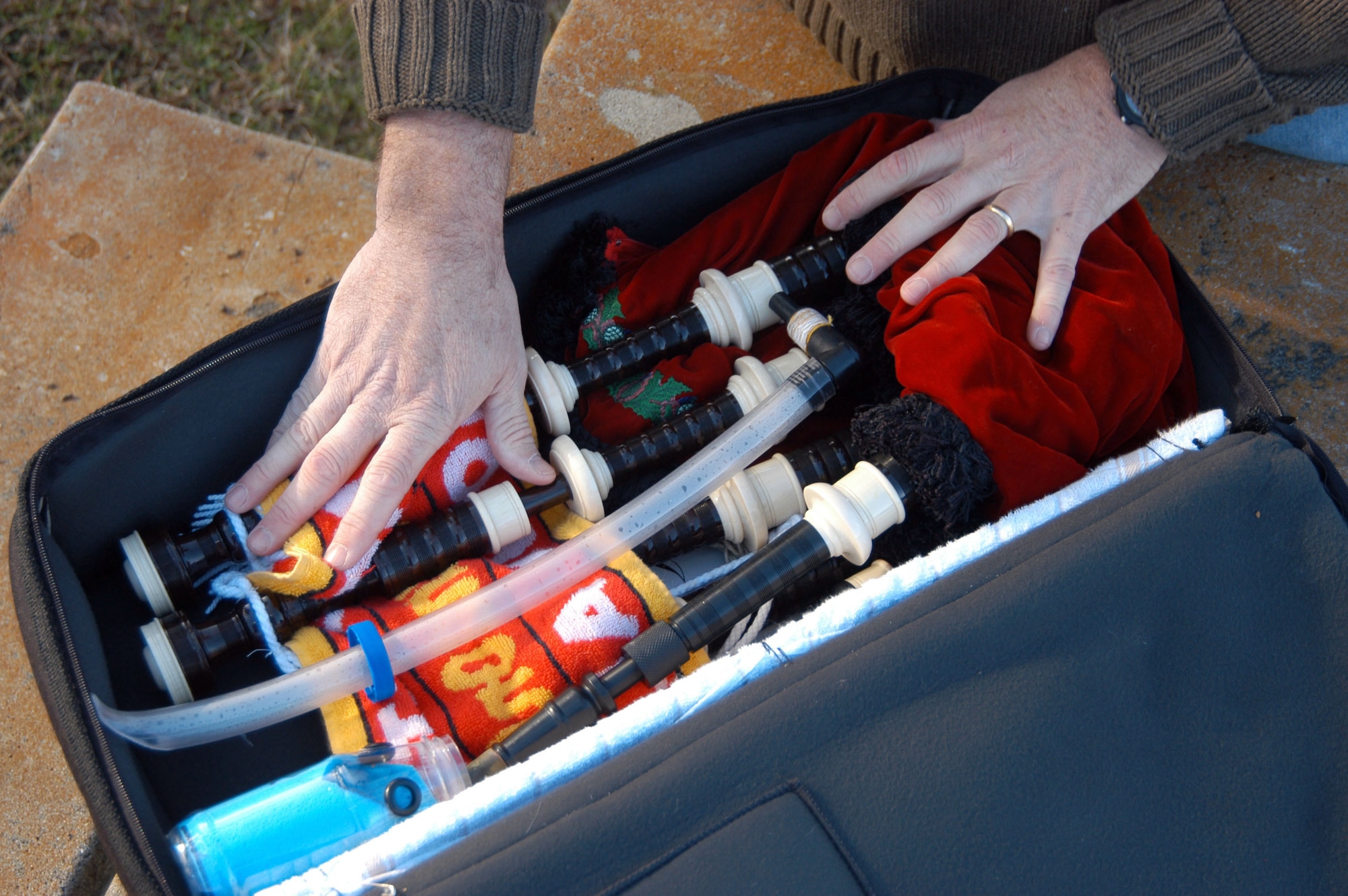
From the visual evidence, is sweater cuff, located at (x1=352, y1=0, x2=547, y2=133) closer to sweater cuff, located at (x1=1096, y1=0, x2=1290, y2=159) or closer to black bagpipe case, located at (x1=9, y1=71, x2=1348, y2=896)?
black bagpipe case, located at (x1=9, y1=71, x2=1348, y2=896)

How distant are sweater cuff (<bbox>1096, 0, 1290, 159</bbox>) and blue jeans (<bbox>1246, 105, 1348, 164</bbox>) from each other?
37cm

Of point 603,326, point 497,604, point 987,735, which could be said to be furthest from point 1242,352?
point 497,604

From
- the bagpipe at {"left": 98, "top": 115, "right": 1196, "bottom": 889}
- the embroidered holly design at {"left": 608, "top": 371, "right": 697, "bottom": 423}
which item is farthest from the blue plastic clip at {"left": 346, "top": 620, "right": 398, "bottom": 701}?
the embroidered holly design at {"left": 608, "top": 371, "right": 697, "bottom": 423}

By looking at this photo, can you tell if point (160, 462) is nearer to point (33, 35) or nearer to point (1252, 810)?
point (1252, 810)

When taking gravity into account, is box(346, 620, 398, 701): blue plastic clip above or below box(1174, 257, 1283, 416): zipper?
above

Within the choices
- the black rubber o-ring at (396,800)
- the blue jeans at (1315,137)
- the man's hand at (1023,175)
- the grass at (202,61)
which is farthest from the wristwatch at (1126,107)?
the grass at (202,61)

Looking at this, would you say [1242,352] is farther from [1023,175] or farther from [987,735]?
[987,735]

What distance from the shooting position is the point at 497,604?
993mm

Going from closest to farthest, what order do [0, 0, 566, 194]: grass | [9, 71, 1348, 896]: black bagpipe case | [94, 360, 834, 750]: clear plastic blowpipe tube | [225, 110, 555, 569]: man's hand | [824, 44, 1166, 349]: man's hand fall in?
[9, 71, 1348, 896]: black bagpipe case → [94, 360, 834, 750]: clear plastic blowpipe tube → [225, 110, 555, 569]: man's hand → [824, 44, 1166, 349]: man's hand → [0, 0, 566, 194]: grass

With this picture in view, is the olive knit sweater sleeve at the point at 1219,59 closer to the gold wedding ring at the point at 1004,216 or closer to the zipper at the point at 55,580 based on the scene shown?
the gold wedding ring at the point at 1004,216

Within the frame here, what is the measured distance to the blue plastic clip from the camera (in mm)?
921

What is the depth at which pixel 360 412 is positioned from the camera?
104cm

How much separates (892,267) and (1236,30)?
0.52 m

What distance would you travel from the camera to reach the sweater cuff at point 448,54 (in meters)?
1.11
